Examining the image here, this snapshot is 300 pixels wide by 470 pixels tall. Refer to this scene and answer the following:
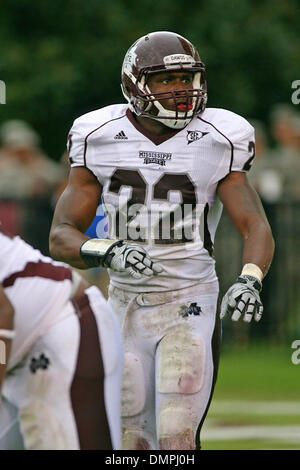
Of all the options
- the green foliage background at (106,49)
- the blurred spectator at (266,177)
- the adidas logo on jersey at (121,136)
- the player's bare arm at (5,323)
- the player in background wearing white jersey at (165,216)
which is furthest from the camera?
the green foliage background at (106,49)

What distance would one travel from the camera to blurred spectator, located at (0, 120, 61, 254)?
11508 mm

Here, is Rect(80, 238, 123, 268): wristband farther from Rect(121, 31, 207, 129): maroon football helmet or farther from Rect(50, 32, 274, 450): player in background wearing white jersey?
Rect(121, 31, 207, 129): maroon football helmet

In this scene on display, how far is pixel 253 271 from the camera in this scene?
17.2 ft

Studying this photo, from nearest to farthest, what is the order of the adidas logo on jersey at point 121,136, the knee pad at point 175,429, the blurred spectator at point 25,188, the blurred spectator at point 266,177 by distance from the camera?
the knee pad at point 175,429 < the adidas logo on jersey at point 121,136 < the blurred spectator at point 25,188 < the blurred spectator at point 266,177

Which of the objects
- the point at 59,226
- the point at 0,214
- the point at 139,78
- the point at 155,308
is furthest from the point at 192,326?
the point at 0,214

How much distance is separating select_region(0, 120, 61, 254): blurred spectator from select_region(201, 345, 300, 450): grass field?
197 centimetres

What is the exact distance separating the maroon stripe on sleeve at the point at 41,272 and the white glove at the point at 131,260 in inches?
20.9

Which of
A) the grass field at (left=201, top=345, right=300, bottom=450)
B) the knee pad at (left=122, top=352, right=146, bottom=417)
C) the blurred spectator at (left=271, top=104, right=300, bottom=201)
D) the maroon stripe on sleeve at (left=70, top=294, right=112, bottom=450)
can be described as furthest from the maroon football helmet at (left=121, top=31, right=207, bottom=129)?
the blurred spectator at (left=271, top=104, right=300, bottom=201)

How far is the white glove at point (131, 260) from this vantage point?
4980 millimetres

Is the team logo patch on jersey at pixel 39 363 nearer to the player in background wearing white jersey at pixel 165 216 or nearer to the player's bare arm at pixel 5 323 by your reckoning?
the player's bare arm at pixel 5 323

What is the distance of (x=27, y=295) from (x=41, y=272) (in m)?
0.12

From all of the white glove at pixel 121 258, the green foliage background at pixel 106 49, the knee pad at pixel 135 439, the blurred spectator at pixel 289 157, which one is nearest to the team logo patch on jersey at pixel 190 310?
the white glove at pixel 121 258

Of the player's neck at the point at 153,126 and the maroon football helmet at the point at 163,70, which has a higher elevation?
the maroon football helmet at the point at 163,70
